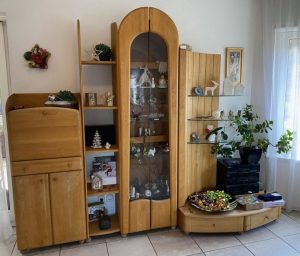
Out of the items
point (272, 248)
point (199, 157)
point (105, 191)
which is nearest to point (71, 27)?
point (105, 191)

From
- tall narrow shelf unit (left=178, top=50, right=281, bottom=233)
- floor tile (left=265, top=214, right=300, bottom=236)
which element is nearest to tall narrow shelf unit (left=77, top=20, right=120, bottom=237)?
tall narrow shelf unit (left=178, top=50, right=281, bottom=233)

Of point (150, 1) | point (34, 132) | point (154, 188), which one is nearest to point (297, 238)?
point (154, 188)

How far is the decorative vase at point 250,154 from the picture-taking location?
2658mm

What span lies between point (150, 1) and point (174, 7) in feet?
0.89

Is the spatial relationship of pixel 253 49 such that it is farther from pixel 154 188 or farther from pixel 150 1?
pixel 154 188

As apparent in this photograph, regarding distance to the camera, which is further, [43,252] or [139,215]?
[139,215]

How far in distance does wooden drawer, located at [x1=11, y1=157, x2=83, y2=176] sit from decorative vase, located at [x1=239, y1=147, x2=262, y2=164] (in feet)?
5.54

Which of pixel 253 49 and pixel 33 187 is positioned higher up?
→ pixel 253 49

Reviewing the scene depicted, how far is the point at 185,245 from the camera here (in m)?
2.33

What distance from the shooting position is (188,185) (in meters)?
2.71

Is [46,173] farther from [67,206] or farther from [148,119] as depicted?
[148,119]

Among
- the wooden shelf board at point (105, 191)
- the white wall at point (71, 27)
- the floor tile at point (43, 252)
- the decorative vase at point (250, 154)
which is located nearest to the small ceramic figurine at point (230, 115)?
the decorative vase at point (250, 154)

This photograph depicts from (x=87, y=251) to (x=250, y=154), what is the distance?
74.0 inches

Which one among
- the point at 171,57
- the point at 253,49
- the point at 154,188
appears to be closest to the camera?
the point at 171,57
